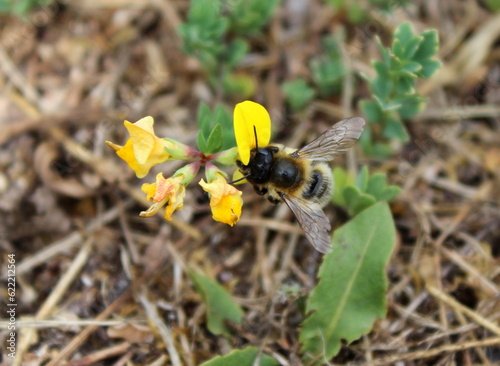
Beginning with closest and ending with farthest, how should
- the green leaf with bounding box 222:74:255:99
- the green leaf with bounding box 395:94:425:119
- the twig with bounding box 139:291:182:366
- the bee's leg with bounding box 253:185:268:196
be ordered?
the bee's leg with bounding box 253:185:268:196, the twig with bounding box 139:291:182:366, the green leaf with bounding box 395:94:425:119, the green leaf with bounding box 222:74:255:99

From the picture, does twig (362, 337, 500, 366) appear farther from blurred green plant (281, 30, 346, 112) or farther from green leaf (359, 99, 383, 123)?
blurred green plant (281, 30, 346, 112)

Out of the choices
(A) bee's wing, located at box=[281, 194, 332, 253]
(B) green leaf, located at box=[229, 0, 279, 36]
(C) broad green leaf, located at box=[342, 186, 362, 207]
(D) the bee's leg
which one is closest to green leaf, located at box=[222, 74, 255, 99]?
(B) green leaf, located at box=[229, 0, 279, 36]

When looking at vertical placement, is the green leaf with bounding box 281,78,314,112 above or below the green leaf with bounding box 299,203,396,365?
above

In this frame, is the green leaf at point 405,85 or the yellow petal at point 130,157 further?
the green leaf at point 405,85

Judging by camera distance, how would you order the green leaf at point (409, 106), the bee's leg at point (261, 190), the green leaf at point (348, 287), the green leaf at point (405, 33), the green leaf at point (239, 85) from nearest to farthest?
the bee's leg at point (261, 190), the green leaf at point (348, 287), the green leaf at point (405, 33), the green leaf at point (409, 106), the green leaf at point (239, 85)

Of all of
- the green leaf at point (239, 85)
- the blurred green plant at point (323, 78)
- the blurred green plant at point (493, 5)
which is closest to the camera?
the blurred green plant at point (323, 78)

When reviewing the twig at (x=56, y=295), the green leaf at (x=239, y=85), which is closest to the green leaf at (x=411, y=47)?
the green leaf at (x=239, y=85)

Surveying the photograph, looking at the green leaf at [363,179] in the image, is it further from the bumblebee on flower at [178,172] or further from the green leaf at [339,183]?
the bumblebee on flower at [178,172]
